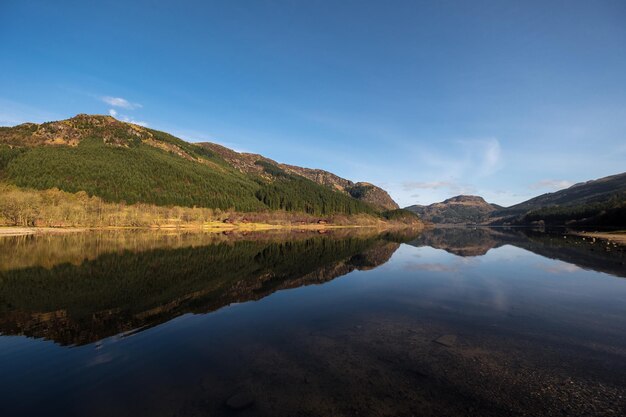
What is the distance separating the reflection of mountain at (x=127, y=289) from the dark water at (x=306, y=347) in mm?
200

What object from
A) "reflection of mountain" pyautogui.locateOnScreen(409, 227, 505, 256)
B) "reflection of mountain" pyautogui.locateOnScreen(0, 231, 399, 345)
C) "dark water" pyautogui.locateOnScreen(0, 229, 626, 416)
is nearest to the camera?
"dark water" pyautogui.locateOnScreen(0, 229, 626, 416)

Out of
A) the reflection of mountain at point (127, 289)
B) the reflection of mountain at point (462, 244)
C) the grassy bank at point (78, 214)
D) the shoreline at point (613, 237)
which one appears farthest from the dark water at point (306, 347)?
the grassy bank at point (78, 214)

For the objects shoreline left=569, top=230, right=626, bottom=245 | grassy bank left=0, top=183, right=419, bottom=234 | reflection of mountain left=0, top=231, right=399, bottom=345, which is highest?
grassy bank left=0, top=183, right=419, bottom=234

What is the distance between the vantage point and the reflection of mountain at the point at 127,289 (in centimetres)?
1956

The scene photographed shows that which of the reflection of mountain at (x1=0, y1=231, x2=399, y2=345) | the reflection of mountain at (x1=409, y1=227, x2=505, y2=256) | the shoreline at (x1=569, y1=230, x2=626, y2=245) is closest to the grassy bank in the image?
the reflection of mountain at (x1=0, y1=231, x2=399, y2=345)

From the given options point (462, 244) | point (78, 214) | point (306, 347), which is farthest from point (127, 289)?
point (78, 214)

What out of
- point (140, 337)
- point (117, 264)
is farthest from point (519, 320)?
point (117, 264)

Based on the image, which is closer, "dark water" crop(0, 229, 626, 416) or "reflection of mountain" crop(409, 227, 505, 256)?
"dark water" crop(0, 229, 626, 416)

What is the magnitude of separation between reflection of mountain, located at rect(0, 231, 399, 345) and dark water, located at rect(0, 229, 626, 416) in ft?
0.66

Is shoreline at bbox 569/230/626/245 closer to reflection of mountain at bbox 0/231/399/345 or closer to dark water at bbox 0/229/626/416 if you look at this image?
dark water at bbox 0/229/626/416

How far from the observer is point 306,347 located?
16375mm

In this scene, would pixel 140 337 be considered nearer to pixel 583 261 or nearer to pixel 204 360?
pixel 204 360

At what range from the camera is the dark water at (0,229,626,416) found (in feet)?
36.0

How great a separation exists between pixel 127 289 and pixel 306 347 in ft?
69.1
